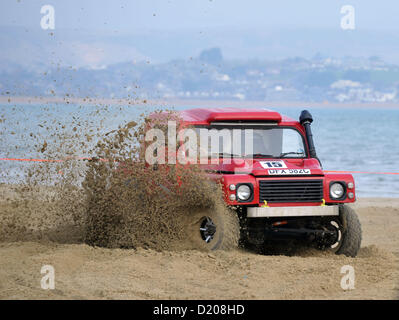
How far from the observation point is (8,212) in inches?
450

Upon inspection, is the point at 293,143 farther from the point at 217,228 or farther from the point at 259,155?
the point at 217,228

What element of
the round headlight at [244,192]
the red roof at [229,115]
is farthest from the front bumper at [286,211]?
the red roof at [229,115]

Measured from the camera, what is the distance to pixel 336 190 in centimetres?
812

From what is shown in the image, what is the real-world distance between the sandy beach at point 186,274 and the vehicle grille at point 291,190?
0.72 meters

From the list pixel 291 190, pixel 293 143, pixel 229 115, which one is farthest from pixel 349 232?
pixel 229 115

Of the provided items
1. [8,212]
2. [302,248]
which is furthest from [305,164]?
[8,212]

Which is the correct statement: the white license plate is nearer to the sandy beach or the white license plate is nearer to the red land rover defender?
the red land rover defender

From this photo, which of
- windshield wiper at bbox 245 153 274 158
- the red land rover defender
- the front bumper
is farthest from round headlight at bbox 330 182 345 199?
windshield wiper at bbox 245 153 274 158

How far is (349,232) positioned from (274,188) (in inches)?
48.2

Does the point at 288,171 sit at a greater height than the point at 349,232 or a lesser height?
greater

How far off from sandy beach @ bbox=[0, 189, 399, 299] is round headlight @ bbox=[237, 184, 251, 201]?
0.66 metres

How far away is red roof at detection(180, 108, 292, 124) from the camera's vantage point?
852cm

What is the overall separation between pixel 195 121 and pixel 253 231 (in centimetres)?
168
